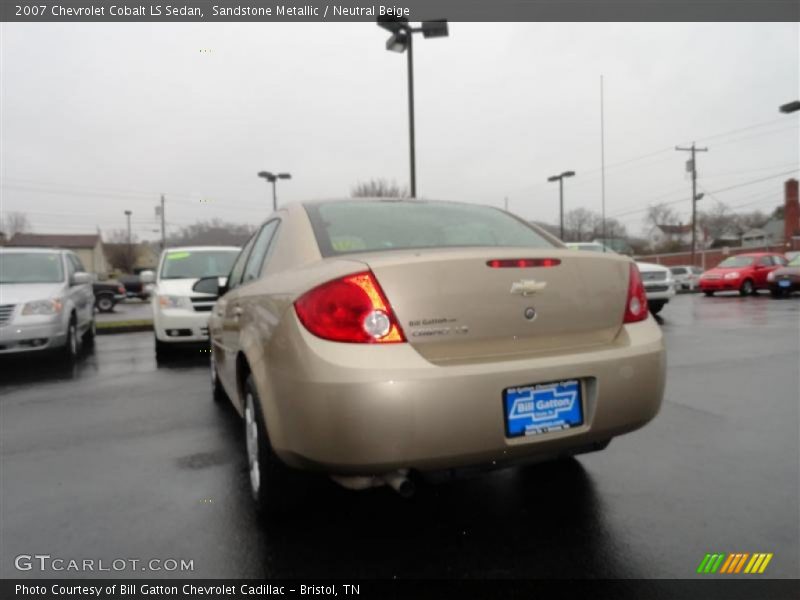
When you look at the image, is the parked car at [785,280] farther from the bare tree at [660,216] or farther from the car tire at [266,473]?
the bare tree at [660,216]

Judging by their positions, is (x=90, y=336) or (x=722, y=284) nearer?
(x=90, y=336)

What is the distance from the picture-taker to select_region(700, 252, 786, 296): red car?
1956 centimetres

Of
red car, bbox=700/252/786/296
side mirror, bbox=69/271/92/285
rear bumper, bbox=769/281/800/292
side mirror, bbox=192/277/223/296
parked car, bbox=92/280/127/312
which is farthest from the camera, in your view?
red car, bbox=700/252/786/296

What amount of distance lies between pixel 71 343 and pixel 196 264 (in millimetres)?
2078

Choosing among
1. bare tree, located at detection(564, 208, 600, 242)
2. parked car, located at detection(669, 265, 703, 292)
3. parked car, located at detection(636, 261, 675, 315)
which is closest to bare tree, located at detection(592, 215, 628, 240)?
bare tree, located at detection(564, 208, 600, 242)

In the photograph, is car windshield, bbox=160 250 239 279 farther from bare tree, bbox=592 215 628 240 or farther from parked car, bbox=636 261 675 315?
bare tree, bbox=592 215 628 240

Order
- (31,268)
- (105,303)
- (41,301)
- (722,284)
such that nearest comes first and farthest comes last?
1. (41,301)
2. (31,268)
3. (105,303)
4. (722,284)

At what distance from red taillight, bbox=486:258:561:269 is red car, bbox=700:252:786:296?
2024 cm

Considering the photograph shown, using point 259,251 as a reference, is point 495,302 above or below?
below

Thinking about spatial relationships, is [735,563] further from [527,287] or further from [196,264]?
[196,264]

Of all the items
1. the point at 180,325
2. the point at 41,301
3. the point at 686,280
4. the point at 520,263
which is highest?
the point at 520,263

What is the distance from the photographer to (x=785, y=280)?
18750 millimetres

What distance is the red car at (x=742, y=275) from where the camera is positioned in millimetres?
19562

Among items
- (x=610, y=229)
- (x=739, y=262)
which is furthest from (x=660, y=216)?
(x=739, y=262)
